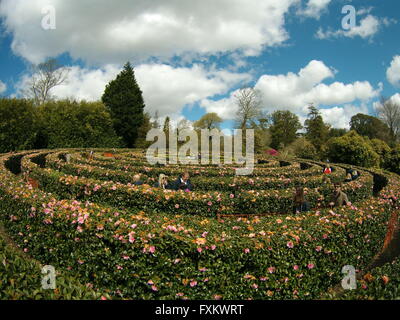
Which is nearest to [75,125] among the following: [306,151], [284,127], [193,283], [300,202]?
[306,151]

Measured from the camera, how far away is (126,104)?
1615 inches

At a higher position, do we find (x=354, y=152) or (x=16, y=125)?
(x=16, y=125)

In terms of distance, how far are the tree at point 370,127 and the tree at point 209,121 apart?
Result: 36.1 m

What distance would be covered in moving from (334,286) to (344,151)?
1079 inches

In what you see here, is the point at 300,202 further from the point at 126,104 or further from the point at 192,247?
the point at 126,104

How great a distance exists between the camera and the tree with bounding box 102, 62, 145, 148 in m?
40.6

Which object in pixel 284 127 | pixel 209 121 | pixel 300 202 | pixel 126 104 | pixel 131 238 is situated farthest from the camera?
pixel 209 121

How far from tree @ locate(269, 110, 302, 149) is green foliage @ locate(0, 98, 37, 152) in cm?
5225

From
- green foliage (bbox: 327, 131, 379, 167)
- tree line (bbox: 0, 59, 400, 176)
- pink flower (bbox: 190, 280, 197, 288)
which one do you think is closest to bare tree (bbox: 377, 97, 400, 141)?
tree line (bbox: 0, 59, 400, 176)

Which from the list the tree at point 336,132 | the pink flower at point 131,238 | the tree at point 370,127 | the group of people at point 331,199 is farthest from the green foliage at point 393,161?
the tree at point 336,132

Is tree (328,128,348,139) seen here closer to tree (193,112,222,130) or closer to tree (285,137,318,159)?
tree (193,112,222,130)

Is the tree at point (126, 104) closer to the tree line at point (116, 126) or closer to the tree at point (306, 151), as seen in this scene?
the tree line at point (116, 126)

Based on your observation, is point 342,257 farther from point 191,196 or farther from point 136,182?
point 136,182

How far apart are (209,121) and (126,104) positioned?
34804 millimetres
